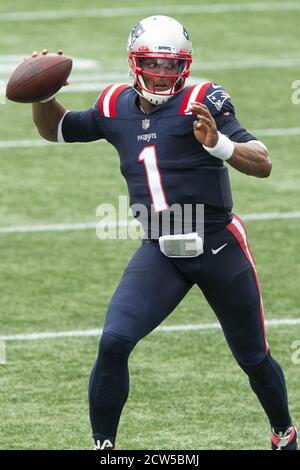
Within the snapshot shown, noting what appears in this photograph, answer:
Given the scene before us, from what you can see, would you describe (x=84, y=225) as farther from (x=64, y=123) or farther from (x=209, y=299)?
(x=209, y=299)

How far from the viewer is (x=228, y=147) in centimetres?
493

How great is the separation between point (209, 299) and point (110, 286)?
264cm

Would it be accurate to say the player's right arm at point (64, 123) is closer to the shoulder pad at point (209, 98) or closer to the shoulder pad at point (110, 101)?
the shoulder pad at point (110, 101)

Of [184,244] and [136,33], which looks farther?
[136,33]

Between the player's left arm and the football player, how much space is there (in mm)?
14

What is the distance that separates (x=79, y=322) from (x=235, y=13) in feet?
32.2

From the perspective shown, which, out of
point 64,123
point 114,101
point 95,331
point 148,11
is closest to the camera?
point 114,101

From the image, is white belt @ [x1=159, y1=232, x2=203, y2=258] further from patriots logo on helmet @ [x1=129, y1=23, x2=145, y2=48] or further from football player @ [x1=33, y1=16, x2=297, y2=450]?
patriots logo on helmet @ [x1=129, y1=23, x2=145, y2=48]

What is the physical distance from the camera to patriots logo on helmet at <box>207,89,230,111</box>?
514 cm

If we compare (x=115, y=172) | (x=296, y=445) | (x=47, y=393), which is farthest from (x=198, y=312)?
(x=115, y=172)

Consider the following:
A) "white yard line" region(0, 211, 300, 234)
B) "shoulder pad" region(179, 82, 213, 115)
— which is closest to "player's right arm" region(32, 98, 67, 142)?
"shoulder pad" region(179, 82, 213, 115)

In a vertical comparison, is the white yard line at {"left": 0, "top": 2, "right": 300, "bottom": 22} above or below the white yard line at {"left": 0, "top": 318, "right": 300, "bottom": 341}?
above

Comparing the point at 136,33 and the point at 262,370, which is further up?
the point at 136,33

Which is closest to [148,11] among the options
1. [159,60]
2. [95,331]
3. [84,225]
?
[84,225]
